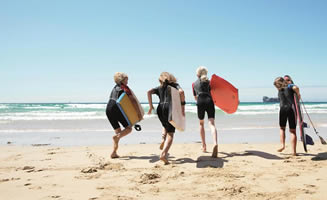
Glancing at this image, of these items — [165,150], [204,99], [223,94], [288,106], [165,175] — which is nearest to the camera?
[165,175]

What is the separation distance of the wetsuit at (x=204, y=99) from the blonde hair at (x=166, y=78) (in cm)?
87

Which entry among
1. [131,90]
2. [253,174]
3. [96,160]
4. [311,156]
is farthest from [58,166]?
[311,156]

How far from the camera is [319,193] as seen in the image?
266cm

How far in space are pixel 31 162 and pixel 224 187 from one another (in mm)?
3871

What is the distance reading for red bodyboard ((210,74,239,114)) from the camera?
534 cm

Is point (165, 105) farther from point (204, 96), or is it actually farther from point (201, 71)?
point (201, 71)

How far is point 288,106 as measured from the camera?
478 centimetres

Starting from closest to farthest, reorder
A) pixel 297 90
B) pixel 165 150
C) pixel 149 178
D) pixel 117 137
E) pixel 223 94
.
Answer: pixel 149 178 → pixel 165 150 → pixel 297 90 → pixel 117 137 → pixel 223 94

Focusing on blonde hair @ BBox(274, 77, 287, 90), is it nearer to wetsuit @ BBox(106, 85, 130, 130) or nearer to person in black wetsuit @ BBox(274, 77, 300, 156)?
person in black wetsuit @ BBox(274, 77, 300, 156)

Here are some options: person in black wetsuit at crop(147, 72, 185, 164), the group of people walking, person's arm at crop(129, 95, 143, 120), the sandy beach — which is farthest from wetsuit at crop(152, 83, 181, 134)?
person's arm at crop(129, 95, 143, 120)

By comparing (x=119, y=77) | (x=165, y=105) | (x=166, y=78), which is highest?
(x=119, y=77)

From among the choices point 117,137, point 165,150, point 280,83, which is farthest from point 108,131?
point 280,83

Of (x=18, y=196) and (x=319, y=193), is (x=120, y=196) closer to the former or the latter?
(x=18, y=196)

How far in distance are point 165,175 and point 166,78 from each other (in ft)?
5.83
